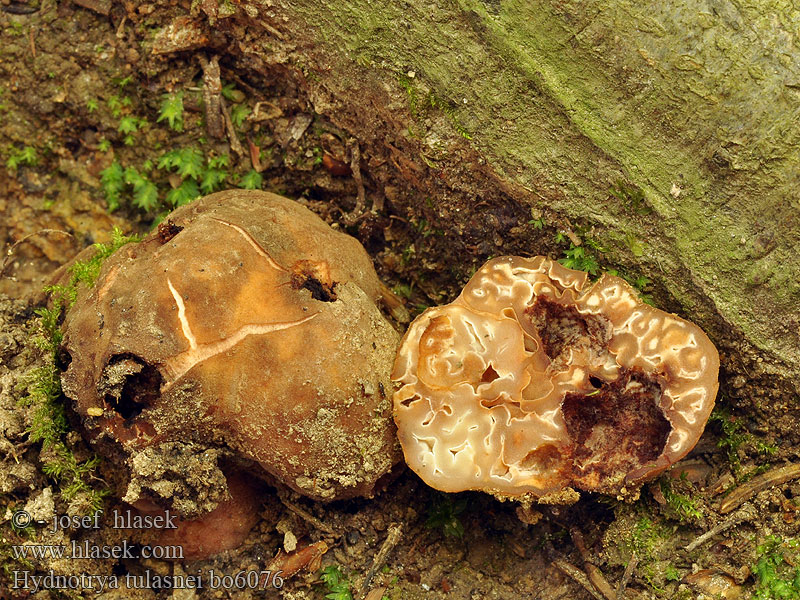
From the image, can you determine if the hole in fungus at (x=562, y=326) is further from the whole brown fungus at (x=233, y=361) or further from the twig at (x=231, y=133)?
the twig at (x=231, y=133)

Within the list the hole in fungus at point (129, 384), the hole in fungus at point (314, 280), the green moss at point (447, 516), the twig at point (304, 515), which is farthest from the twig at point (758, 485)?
the hole in fungus at point (129, 384)

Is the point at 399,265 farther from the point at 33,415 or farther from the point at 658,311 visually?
the point at 33,415

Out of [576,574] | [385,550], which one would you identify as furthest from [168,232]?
[576,574]

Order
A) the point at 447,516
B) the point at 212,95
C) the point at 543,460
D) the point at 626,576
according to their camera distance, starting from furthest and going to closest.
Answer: the point at 212,95 < the point at 447,516 < the point at 626,576 < the point at 543,460

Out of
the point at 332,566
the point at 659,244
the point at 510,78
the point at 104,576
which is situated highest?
the point at 510,78

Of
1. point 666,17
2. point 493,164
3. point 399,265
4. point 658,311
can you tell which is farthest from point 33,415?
point 666,17

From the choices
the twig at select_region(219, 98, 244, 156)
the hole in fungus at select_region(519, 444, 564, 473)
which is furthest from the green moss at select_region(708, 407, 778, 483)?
the twig at select_region(219, 98, 244, 156)

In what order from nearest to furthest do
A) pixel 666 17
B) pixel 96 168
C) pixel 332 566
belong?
pixel 666 17, pixel 332 566, pixel 96 168

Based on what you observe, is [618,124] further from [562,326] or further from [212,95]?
[212,95]
